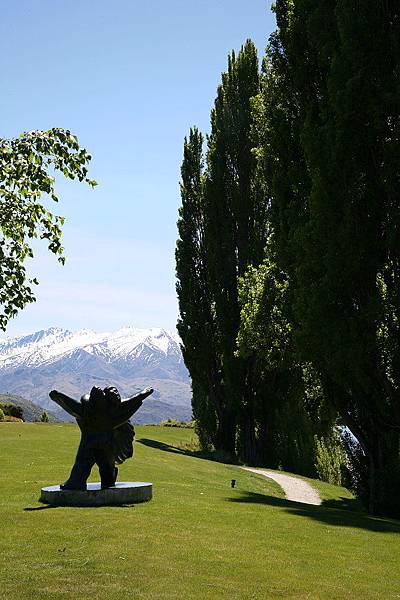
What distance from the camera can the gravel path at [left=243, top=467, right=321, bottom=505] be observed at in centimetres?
2291

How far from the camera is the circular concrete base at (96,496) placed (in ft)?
45.9

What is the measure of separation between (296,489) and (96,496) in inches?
500

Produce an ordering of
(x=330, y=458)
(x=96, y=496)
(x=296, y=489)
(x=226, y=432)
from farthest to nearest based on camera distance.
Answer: (x=226, y=432) → (x=330, y=458) → (x=296, y=489) → (x=96, y=496)

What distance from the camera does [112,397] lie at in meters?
15.3

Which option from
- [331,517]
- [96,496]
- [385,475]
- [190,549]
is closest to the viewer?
[190,549]

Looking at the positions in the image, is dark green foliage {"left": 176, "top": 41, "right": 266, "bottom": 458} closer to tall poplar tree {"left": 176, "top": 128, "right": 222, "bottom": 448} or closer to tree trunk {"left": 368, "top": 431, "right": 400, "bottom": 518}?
tall poplar tree {"left": 176, "top": 128, "right": 222, "bottom": 448}

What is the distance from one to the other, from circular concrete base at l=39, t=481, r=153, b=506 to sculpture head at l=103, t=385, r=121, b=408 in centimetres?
182

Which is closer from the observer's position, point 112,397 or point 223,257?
point 112,397

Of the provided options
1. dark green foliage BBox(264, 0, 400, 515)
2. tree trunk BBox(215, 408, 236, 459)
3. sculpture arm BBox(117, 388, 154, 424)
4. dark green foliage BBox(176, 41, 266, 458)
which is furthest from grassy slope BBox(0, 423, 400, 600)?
tree trunk BBox(215, 408, 236, 459)

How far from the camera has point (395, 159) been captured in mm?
17812

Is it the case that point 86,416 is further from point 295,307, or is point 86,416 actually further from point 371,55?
point 371,55

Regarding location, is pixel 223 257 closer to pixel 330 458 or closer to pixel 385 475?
pixel 330 458

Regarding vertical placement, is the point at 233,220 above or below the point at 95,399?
above

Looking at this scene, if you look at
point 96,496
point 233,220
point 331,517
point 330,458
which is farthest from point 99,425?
point 233,220
